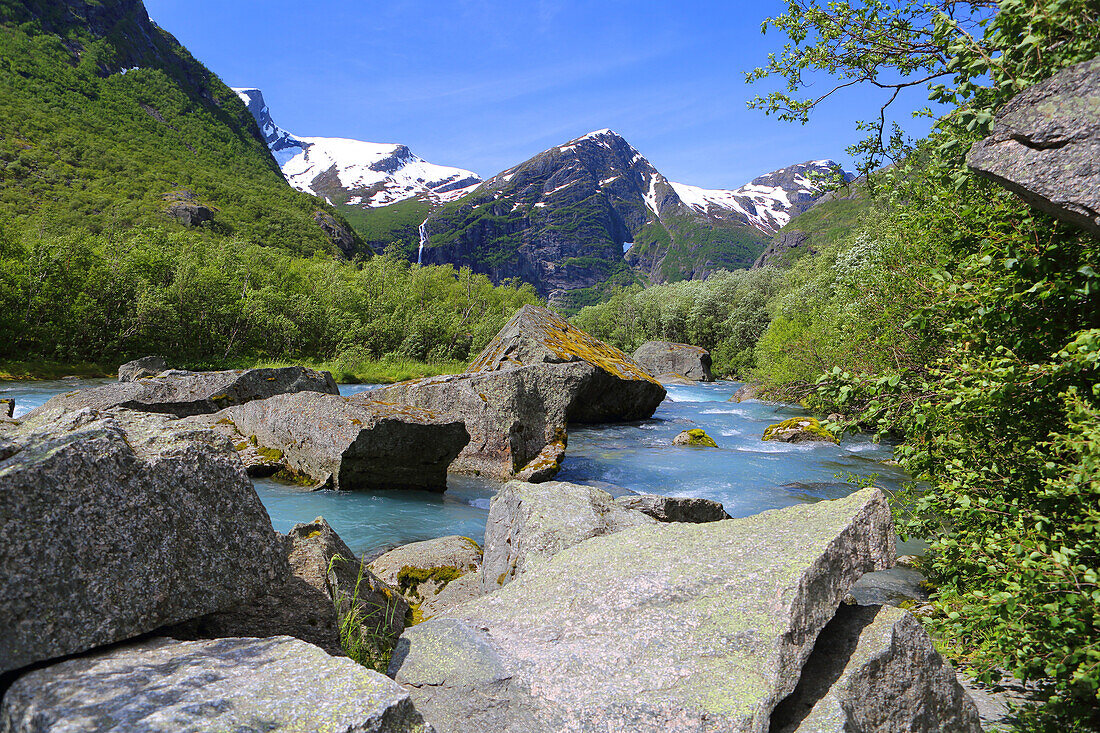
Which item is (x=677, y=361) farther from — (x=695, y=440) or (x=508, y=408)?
(x=508, y=408)

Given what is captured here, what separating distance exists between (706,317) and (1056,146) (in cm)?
6343

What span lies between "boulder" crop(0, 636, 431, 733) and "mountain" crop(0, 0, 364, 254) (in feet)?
237

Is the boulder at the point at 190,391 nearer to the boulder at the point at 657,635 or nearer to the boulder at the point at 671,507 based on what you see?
the boulder at the point at 671,507

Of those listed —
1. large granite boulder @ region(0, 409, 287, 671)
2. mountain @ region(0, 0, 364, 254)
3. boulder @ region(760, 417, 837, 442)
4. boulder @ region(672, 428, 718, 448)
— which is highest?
mountain @ region(0, 0, 364, 254)

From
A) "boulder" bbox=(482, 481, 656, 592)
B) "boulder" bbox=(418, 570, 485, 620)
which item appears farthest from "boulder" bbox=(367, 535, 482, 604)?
"boulder" bbox=(482, 481, 656, 592)

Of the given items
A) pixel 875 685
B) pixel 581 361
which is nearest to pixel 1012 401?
pixel 875 685

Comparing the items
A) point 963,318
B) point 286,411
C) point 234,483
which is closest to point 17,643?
point 234,483

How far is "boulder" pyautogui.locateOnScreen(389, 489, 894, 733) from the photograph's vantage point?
3.37m

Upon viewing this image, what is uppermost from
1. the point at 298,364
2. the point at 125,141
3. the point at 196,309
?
the point at 125,141

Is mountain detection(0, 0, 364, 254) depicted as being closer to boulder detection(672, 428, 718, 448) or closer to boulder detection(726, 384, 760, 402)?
boulder detection(672, 428, 718, 448)

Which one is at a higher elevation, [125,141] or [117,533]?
[125,141]

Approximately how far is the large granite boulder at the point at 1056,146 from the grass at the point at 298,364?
27258 millimetres

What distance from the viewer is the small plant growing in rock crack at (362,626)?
14.2 ft

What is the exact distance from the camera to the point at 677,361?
168 ft
